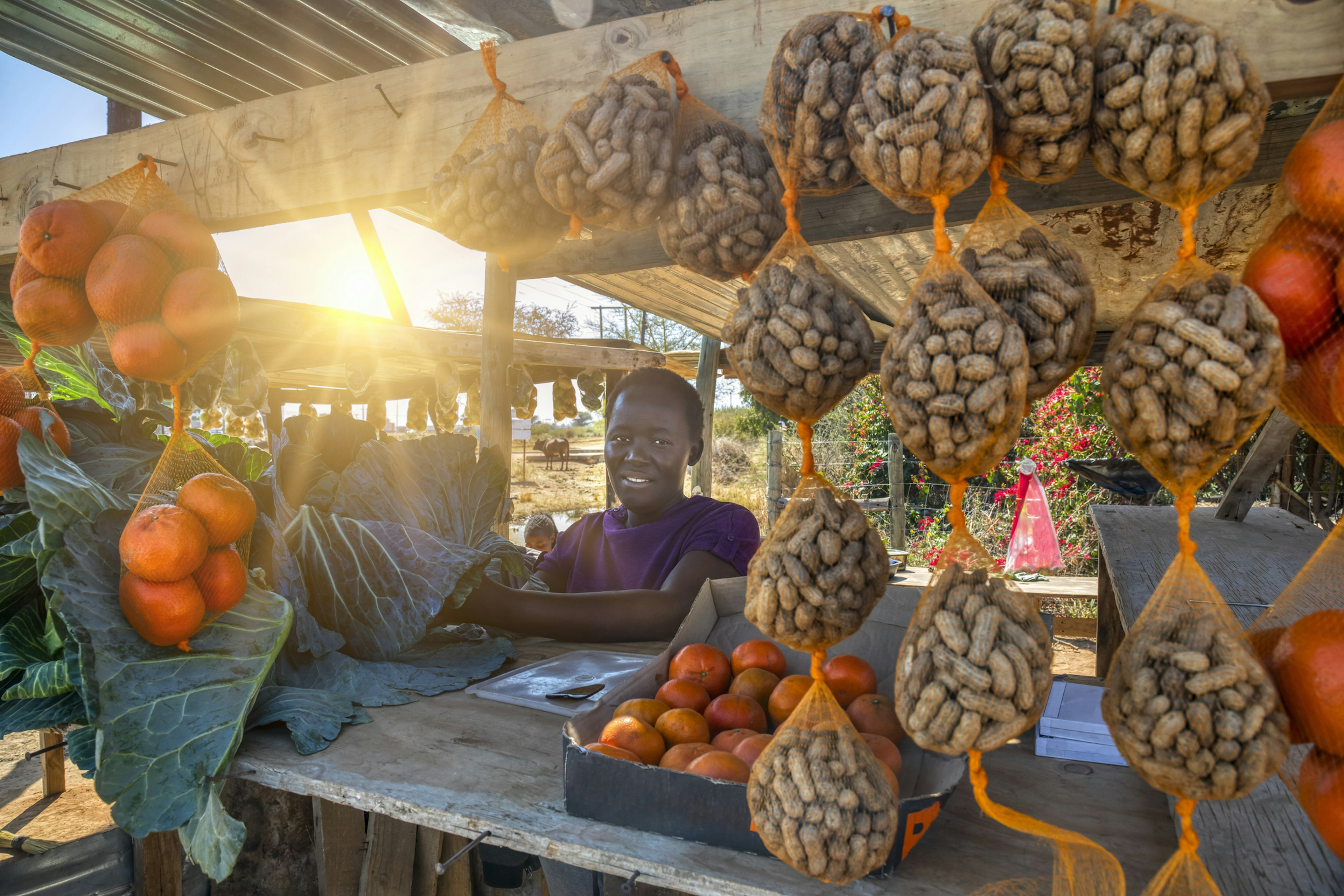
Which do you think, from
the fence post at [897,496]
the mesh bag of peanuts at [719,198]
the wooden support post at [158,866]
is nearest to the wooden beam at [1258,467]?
the mesh bag of peanuts at [719,198]

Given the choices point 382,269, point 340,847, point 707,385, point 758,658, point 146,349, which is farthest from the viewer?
point 707,385

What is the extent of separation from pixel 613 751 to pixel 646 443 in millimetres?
1991

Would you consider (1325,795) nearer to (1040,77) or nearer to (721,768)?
(721,768)

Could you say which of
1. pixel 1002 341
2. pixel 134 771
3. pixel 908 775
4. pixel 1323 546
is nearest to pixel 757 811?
pixel 908 775

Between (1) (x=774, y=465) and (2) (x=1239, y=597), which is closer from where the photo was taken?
(2) (x=1239, y=597)

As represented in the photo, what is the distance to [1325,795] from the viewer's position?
0.99m

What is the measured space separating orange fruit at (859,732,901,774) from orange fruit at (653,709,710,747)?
345 mm

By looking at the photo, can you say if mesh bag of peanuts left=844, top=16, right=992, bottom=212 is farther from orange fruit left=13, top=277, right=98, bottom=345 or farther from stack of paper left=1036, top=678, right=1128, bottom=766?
orange fruit left=13, top=277, right=98, bottom=345

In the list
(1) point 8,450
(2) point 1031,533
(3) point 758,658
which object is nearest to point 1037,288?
(3) point 758,658

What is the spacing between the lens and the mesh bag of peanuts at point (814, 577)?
43.4 inches

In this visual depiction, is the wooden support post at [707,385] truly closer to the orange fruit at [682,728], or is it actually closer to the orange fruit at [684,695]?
the orange fruit at [684,695]

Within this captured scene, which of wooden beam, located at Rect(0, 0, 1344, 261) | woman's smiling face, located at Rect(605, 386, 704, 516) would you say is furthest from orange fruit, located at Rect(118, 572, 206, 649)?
woman's smiling face, located at Rect(605, 386, 704, 516)

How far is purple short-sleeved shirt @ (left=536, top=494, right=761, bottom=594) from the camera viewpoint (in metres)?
3.12

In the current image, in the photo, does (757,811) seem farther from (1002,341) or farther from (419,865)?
(419,865)
